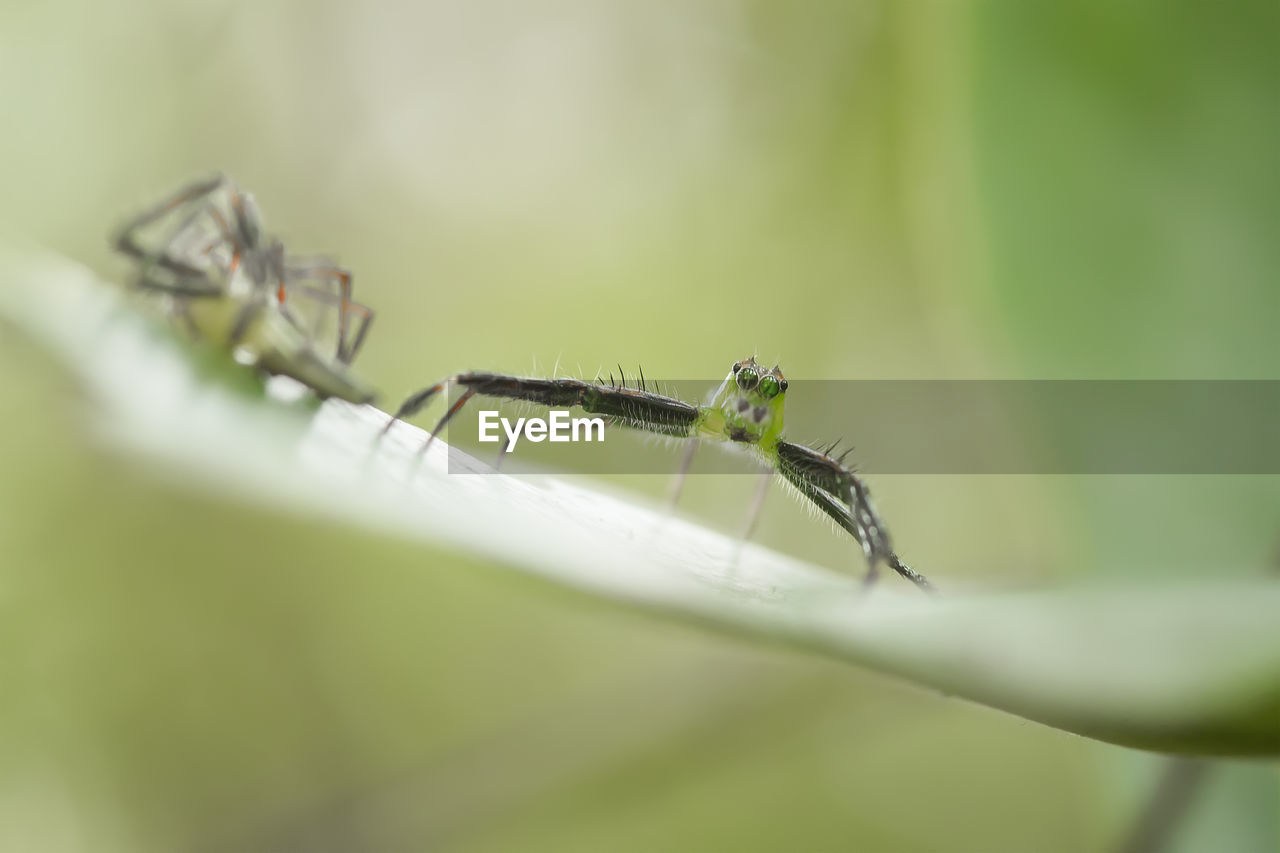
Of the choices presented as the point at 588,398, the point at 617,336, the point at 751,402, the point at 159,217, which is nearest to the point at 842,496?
the point at 751,402

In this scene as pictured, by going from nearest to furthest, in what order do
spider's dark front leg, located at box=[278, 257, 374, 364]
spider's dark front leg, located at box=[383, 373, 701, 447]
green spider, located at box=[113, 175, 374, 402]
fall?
green spider, located at box=[113, 175, 374, 402] < spider's dark front leg, located at box=[383, 373, 701, 447] < spider's dark front leg, located at box=[278, 257, 374, 364]

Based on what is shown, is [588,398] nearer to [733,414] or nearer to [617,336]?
[733,414]

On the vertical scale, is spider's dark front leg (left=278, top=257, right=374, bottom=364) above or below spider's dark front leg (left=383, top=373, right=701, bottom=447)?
above

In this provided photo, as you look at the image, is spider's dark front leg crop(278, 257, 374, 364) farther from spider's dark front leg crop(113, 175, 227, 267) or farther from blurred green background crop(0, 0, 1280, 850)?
blurred green background crop(0, 0, 1280, 850)

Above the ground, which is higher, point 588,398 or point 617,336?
point 617,336

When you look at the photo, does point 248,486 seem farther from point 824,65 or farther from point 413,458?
point 824,65

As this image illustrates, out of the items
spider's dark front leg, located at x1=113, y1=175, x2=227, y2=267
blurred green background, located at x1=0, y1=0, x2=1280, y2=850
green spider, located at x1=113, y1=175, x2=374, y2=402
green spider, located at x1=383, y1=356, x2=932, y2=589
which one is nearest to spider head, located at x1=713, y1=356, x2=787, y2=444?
green spider, located at x1=383, y1=356, x2=932, y2=589

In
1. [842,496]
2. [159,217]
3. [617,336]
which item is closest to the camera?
[842,496]

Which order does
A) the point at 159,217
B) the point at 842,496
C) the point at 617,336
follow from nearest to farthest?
the point at 842,496
the point at 159,217
the point at 617,336
